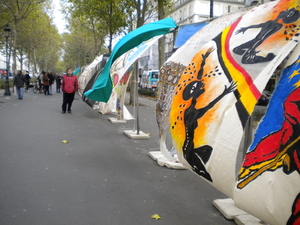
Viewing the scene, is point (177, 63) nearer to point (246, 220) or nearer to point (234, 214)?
point (234, 214)

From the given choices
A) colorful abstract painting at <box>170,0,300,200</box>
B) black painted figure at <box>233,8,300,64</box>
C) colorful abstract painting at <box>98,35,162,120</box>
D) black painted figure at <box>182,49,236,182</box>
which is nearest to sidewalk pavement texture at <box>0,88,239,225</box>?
black painted figure at <box>182,49,236,182</box>

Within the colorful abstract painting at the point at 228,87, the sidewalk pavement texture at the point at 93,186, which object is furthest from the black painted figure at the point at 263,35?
the sidewalk pavement texture at the point at 93,186

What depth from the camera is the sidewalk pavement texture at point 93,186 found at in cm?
368

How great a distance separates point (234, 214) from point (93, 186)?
6.96 feet

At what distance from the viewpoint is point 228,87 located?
9.57ft

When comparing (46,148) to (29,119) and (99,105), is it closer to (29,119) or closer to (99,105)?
(29,119)

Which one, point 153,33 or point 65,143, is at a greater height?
point 153,33

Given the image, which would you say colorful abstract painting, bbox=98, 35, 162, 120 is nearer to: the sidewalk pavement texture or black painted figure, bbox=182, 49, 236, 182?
the sidewalk pavement texture

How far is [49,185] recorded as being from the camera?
4.58m

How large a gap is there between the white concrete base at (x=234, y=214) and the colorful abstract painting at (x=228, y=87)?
0.93 meters

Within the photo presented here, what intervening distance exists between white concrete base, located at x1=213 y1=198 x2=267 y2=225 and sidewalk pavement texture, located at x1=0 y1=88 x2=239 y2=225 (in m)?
0.07

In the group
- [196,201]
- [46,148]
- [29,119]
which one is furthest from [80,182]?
[29,119]

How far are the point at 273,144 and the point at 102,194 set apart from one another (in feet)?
8.90

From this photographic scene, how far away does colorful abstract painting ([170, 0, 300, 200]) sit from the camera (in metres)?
2.70
